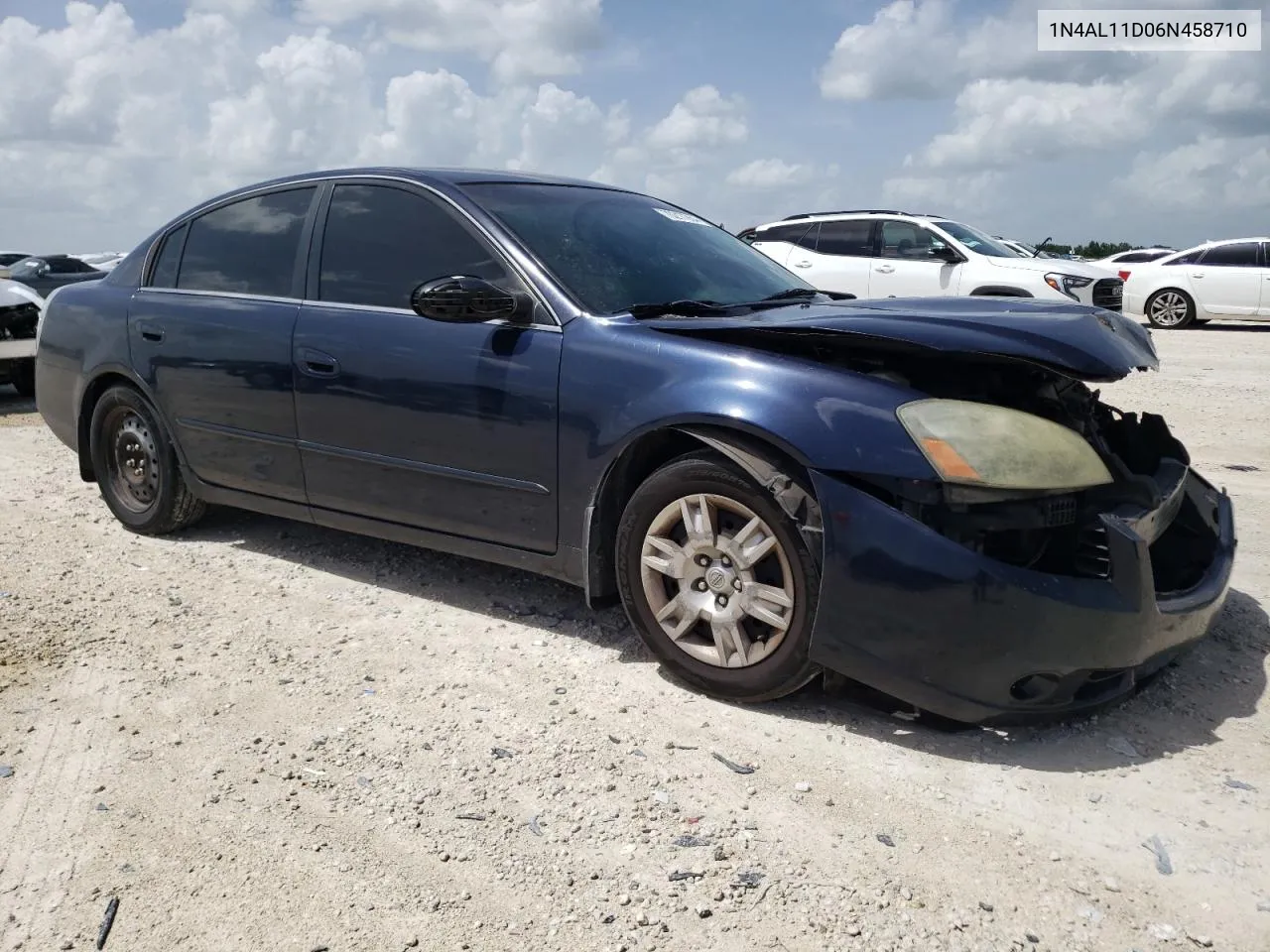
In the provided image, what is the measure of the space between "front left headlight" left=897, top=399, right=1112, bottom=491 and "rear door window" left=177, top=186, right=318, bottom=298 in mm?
2724

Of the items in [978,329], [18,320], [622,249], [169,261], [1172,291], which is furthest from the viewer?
[1172,291]

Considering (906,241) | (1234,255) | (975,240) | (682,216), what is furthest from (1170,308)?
(682,216)

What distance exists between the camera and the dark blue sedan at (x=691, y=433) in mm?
2941

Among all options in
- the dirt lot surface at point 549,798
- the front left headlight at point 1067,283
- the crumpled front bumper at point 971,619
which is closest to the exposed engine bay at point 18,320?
the dirt lot surface at point 549,798

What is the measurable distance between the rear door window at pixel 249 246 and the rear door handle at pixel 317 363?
0.32 meters

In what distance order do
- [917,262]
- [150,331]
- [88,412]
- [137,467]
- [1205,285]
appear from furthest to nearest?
1. [1205,285]
2. [917,262]
3. [88,412]
4. [137,467]
5. [150,331]

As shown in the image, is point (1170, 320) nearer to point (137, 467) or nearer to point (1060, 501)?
point (1060, 501)

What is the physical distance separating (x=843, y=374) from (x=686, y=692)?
1139 millimetres

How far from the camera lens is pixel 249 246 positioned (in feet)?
15.5

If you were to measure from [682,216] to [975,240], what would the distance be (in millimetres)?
9254

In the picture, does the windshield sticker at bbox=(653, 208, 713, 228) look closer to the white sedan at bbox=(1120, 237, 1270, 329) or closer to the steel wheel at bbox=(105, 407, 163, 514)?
the steel wheel at bbox=(105, 407, 163, 514)

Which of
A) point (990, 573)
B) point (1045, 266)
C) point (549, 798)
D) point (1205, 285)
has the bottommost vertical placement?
point (549, 798)

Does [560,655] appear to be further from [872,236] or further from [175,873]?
[872,236]

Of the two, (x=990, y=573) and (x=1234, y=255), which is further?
(x=1234, y=255)
